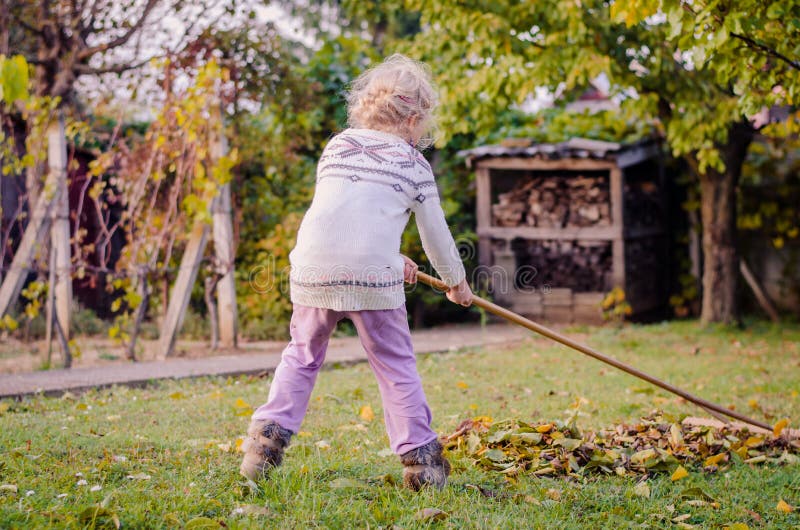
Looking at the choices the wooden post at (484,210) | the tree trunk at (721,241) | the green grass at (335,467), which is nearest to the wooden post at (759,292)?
the tree trunk at (721,241)

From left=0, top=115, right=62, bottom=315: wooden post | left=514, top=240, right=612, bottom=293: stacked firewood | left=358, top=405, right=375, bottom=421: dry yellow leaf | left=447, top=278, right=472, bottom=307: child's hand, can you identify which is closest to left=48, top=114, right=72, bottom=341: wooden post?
left=0, top=115, right=62, bottom=315: wooden post

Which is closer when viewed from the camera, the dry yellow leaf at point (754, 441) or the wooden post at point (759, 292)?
the dry yellow leaf at point (754, 441)

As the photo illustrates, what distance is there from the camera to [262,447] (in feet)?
9.97

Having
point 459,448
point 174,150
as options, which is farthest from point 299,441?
point 174,150

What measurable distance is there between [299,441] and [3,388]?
2229 millimetres

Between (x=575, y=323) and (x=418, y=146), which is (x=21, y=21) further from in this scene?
(x=575, y=323)

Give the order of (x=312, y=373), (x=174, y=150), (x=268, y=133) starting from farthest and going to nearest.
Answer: (x=268, y=133) → (x=174, y=150) → (x=312, y=373)

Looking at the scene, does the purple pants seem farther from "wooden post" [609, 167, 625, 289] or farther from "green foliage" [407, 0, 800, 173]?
"wooden post" [609, 167, 625, 289]

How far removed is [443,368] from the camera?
21.1 feet

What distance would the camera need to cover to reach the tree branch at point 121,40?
6.97 meters

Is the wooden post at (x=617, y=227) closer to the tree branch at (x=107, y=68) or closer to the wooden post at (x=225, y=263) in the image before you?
the wooden post at (x=225, y=263)

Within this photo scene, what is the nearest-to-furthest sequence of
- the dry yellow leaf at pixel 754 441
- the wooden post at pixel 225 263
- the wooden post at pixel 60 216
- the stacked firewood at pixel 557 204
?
the dry yellow leaf at pixel 754 441 → the wooden post at pixel 60 216 → the wooden post at pixel 225 263 → the stacked firewood at pixel 557 204

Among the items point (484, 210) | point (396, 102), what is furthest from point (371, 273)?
point (484, 210)

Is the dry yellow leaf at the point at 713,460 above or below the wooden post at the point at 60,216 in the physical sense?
below
